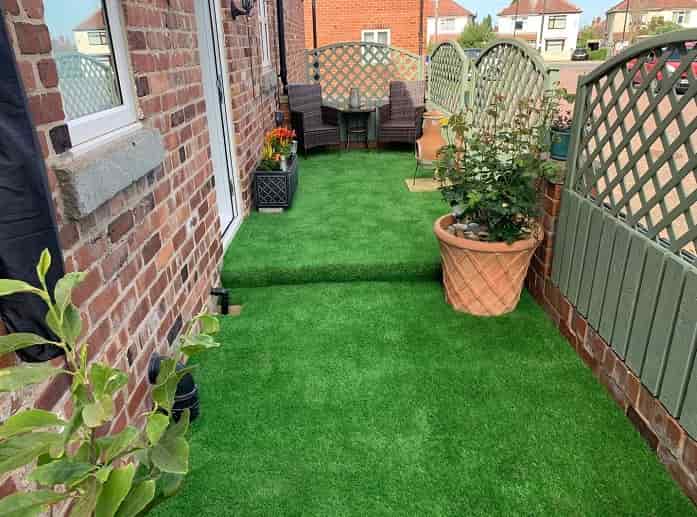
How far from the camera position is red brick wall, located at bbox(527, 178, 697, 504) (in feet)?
5.82

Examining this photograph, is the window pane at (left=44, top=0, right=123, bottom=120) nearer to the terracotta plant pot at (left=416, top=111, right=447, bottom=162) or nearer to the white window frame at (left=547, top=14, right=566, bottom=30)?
the terracotta plant pot at (left=416, top=111, right=447, bottom=162)

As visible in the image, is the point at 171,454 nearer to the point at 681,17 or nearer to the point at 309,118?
the point at 309,118

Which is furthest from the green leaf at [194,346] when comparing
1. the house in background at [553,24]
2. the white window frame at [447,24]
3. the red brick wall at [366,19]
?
the white window frame at [447,24]

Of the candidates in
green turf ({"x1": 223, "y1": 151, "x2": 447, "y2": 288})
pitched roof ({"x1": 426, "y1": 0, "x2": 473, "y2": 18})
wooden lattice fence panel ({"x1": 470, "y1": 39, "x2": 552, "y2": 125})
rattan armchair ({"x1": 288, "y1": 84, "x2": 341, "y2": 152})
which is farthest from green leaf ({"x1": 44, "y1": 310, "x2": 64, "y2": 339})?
pitched roof ({"x1": 426, "y1": 0, "x2": 473, "y2": 18})

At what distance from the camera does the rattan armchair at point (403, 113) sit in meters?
6.78

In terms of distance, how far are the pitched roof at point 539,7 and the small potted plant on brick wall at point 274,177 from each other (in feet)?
191

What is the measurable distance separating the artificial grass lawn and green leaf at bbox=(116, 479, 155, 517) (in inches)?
36.9

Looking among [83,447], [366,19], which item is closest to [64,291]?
[83,447]

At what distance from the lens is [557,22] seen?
56.3 metres

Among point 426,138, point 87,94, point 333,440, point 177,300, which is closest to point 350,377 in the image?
point 333,440

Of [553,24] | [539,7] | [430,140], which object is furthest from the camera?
[539,7]

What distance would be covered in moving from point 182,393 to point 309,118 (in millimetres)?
5169

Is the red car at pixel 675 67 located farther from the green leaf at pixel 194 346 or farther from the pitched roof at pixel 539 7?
the pitched roof at pixel 539 7

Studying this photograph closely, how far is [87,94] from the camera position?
5.64ft
